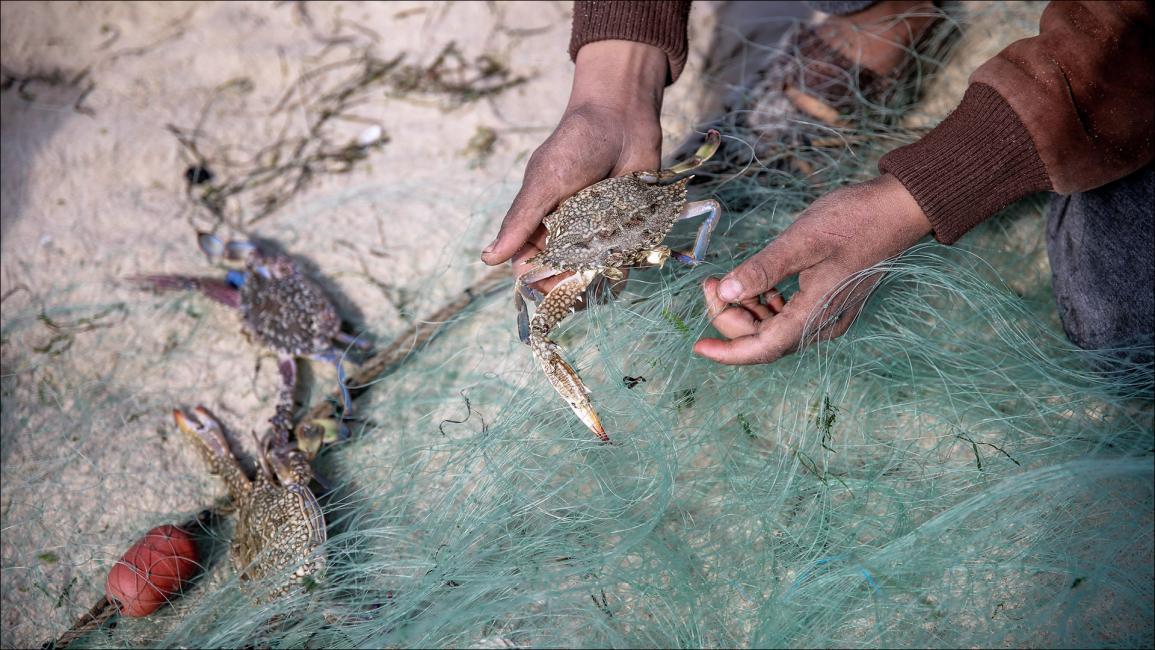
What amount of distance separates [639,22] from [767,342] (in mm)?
1155

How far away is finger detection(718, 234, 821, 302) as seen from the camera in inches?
69.9

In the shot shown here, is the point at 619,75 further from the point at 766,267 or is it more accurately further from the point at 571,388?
the point at 571,388

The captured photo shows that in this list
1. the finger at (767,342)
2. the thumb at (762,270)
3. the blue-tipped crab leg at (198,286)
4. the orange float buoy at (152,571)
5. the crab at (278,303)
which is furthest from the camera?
the blue-tipped crab leg at (198,286)

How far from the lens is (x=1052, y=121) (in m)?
1.82

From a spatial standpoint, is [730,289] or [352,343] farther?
[352,343]

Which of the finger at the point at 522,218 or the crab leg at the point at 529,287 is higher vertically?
the finger at the point at 522,218

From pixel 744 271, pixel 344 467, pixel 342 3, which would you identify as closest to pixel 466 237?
pixel 344 467

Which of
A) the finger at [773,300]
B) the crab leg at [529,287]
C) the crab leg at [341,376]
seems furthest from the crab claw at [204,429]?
the finger at [773,300]

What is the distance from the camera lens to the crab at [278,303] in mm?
2623

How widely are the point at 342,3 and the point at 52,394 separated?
7.60ft

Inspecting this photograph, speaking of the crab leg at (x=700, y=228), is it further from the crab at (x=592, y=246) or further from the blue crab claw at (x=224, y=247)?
the blue crab claw at (x=224, y=247)

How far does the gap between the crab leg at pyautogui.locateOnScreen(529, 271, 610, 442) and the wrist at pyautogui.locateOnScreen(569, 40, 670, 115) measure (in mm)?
681

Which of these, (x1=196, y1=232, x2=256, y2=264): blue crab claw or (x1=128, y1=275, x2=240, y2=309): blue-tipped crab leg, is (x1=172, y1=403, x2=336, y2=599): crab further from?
(x1=196, y1=232, x2=256, y2=264): blue crab claw

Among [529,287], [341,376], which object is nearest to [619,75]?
[529,287]
